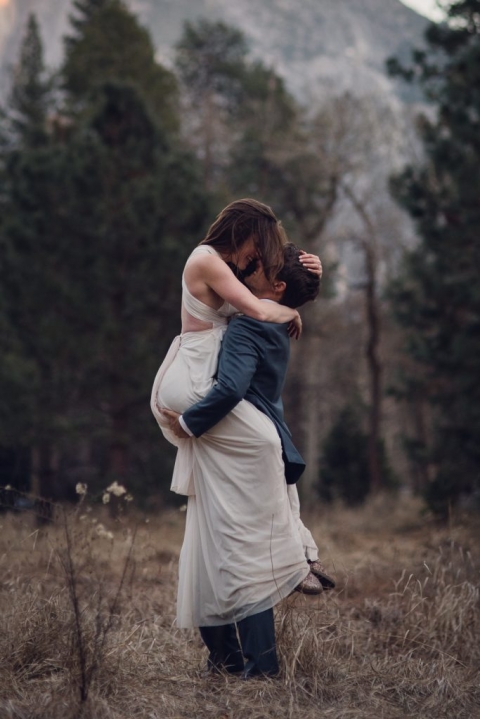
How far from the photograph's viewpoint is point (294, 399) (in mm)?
25719

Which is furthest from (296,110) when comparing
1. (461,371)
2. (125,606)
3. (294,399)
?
(125,606)

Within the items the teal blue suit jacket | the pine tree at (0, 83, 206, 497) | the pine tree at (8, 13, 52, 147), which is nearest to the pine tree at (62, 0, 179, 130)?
the pine tree at (8, 13, 52, 147)

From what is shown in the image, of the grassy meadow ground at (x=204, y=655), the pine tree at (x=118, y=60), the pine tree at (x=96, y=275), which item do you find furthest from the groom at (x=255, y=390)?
the pine tree at (x=118, y=60)

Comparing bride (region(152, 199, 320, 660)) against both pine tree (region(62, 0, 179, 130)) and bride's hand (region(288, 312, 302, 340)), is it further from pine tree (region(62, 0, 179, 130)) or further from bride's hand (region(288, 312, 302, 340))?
pine tree (region(62, 0, 179, 130))

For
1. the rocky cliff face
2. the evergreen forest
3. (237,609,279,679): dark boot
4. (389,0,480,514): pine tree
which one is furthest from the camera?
the rocky cliff face

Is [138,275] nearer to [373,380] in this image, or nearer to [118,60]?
[373,380]

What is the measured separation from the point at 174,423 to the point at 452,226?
10.4 meters

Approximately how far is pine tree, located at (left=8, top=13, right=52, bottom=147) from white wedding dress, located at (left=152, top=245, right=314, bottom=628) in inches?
833

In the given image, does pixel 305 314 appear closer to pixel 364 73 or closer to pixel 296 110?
pixel 296 110

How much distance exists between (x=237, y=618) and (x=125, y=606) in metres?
1.54

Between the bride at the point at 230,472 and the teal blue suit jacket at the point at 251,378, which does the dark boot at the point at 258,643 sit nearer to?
the bride at the point at 230,472

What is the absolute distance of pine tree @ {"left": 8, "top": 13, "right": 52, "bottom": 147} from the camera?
24.1 metres

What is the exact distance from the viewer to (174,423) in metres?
3.75

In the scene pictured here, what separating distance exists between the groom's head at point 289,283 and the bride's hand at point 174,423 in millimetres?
690
